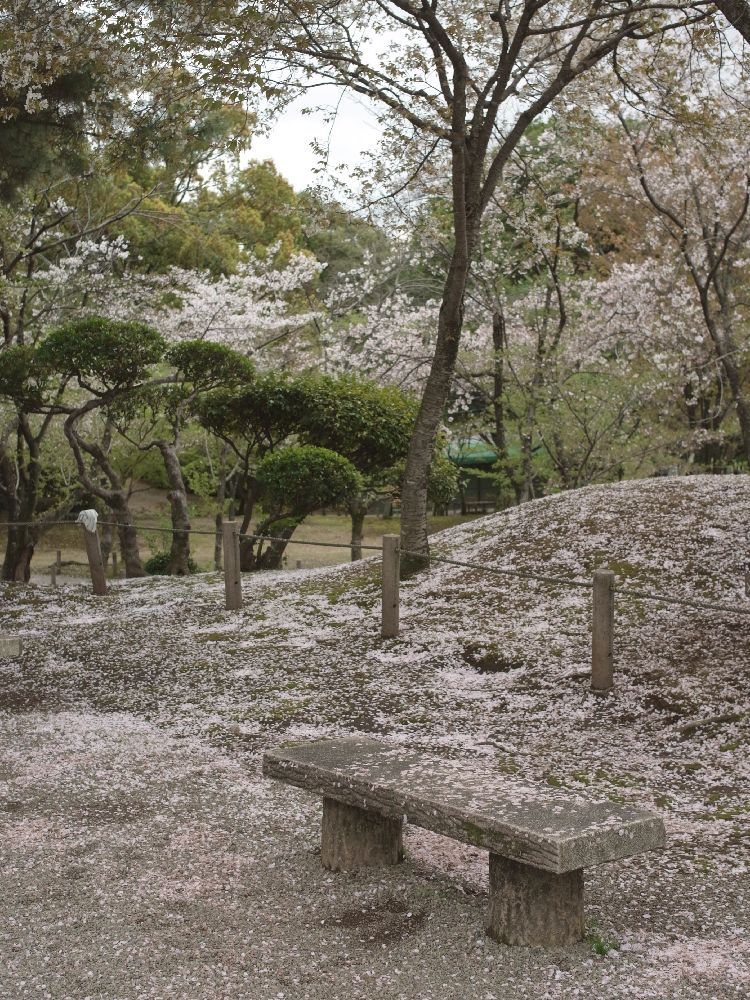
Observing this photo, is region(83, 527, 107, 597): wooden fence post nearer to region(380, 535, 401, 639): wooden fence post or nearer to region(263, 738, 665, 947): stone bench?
region(380, 535, 401, 639): wooden fence post

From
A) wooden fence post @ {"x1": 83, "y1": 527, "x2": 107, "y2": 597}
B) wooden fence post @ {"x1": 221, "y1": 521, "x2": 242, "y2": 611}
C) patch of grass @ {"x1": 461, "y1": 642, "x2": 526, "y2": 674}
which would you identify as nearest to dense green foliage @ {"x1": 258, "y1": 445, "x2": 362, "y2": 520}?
wooden fence post @ {"x1": 221, "y1": 521, "x2": 242, "y2": 611}

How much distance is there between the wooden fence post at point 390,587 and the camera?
941 cm

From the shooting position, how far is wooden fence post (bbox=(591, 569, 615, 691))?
A: 7.36 metres

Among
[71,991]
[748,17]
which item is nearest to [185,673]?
[71,991]

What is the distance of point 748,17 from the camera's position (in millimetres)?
6410

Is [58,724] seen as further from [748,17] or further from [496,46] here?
[496,46]

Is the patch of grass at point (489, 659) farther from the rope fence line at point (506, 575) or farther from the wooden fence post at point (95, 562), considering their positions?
the wooden fence post at point (95, 562)

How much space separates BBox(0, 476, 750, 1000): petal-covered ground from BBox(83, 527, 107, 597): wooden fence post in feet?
1.59

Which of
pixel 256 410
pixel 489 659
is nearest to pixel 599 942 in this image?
pixel 489 659

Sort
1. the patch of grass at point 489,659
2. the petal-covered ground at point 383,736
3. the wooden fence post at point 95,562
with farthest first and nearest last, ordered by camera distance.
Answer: the wooden fence post at point 95,562 → the patch of grass at point 489,659 → the petal-covered ground at point 383,736

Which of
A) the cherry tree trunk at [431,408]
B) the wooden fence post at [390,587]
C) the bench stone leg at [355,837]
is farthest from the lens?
the cherry tree trunk at [431,408]

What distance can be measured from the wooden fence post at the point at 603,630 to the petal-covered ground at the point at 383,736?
17 centimetres

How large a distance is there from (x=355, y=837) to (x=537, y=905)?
1004mm

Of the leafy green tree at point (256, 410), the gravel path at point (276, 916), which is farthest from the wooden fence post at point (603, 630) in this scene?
the leafy green tree at point (256, 410)
